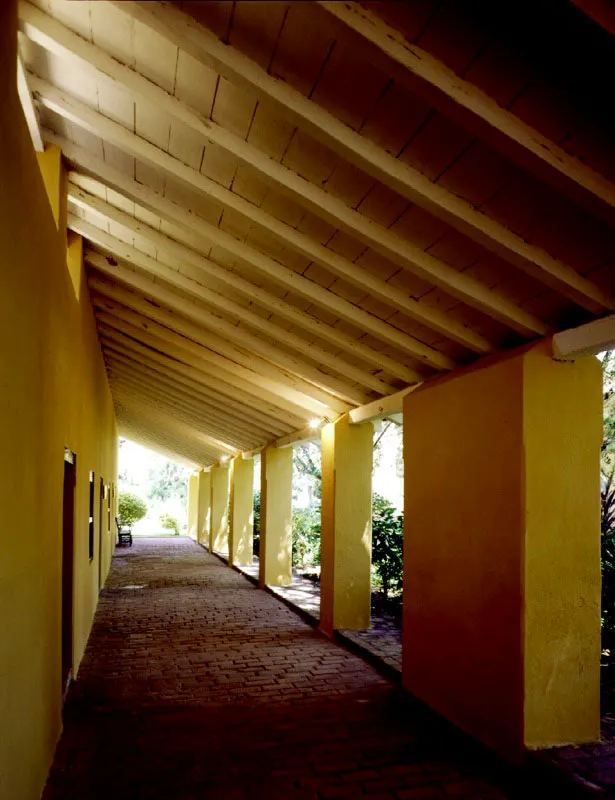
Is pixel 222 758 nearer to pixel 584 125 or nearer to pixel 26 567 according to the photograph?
pixel 26 567

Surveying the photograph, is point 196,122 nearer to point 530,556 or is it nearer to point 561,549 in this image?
point 530,556

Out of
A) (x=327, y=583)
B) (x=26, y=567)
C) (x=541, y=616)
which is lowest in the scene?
(x=327, y=583)

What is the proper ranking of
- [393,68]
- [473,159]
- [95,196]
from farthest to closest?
1. [95,196]
2. [473,159]
3. [393,68]

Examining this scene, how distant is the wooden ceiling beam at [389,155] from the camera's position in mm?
2568

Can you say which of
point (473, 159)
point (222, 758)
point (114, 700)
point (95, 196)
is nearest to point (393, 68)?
point (473, 159)

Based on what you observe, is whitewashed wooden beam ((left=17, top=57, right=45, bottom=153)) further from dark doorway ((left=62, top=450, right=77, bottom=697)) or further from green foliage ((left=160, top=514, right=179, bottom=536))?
green foliage ((left=160, top=514, right=179, bottom=536))

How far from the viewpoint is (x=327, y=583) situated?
8.10 m

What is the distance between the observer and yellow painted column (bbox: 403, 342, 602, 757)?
13.4ft

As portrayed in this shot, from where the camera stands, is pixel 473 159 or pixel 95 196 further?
pixel 95 196

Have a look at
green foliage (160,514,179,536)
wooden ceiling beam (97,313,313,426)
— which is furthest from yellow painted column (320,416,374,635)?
green foliage (160,514,179,536)

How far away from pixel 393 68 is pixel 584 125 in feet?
2.97

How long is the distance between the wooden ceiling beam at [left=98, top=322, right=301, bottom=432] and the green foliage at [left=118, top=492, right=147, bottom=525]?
22.1m

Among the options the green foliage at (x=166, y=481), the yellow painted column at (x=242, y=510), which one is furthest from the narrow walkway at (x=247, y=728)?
the green foliage at (x=166, y=481)

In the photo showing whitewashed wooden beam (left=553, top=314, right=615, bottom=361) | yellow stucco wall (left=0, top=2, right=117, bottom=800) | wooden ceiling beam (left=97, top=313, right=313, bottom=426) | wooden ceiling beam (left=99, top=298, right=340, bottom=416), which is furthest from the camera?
wooden ceiling beam (left=97, top=313, right=313, bottom=426)
